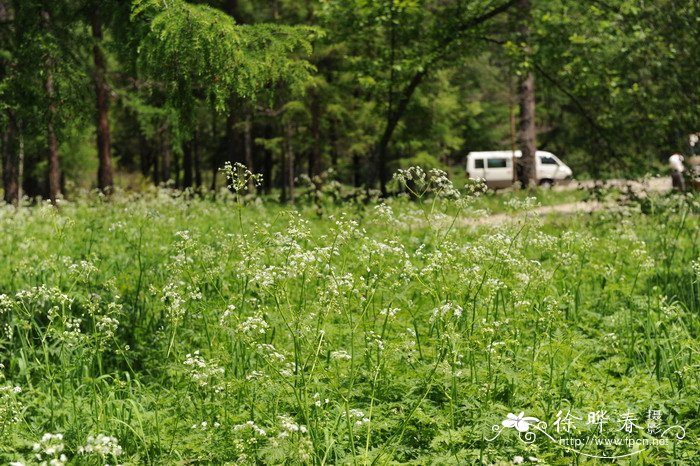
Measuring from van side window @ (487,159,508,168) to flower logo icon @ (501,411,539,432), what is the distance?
40630 mm

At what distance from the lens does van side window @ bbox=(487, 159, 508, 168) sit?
1718 inches

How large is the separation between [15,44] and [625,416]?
7.50 m

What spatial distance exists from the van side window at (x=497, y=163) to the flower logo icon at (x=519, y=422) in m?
40.6

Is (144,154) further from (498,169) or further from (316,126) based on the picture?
(498,169)

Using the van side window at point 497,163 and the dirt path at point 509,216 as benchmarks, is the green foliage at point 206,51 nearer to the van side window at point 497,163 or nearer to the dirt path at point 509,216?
the dirt path at point 509,216

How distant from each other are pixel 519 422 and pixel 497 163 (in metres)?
40.8

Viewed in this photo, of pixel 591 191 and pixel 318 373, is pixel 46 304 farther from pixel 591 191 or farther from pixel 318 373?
pixel 591 191

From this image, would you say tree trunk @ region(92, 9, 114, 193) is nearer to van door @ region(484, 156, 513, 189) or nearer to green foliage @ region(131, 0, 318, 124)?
green foliage @ region(131, 0, 318, 124)

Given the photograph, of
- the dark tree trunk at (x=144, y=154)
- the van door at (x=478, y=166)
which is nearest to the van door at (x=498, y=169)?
the van door at (x=478, y=166)

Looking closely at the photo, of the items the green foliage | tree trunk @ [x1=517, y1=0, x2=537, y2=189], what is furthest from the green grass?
tree trunk @ [x1=517, y1=0, x2=537, y2=189]

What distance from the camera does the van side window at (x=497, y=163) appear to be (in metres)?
43.6

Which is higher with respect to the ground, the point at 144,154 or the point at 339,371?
the point at 144,154

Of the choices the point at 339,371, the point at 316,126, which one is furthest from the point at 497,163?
the point at 339,371

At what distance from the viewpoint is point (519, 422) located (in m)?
4.15
